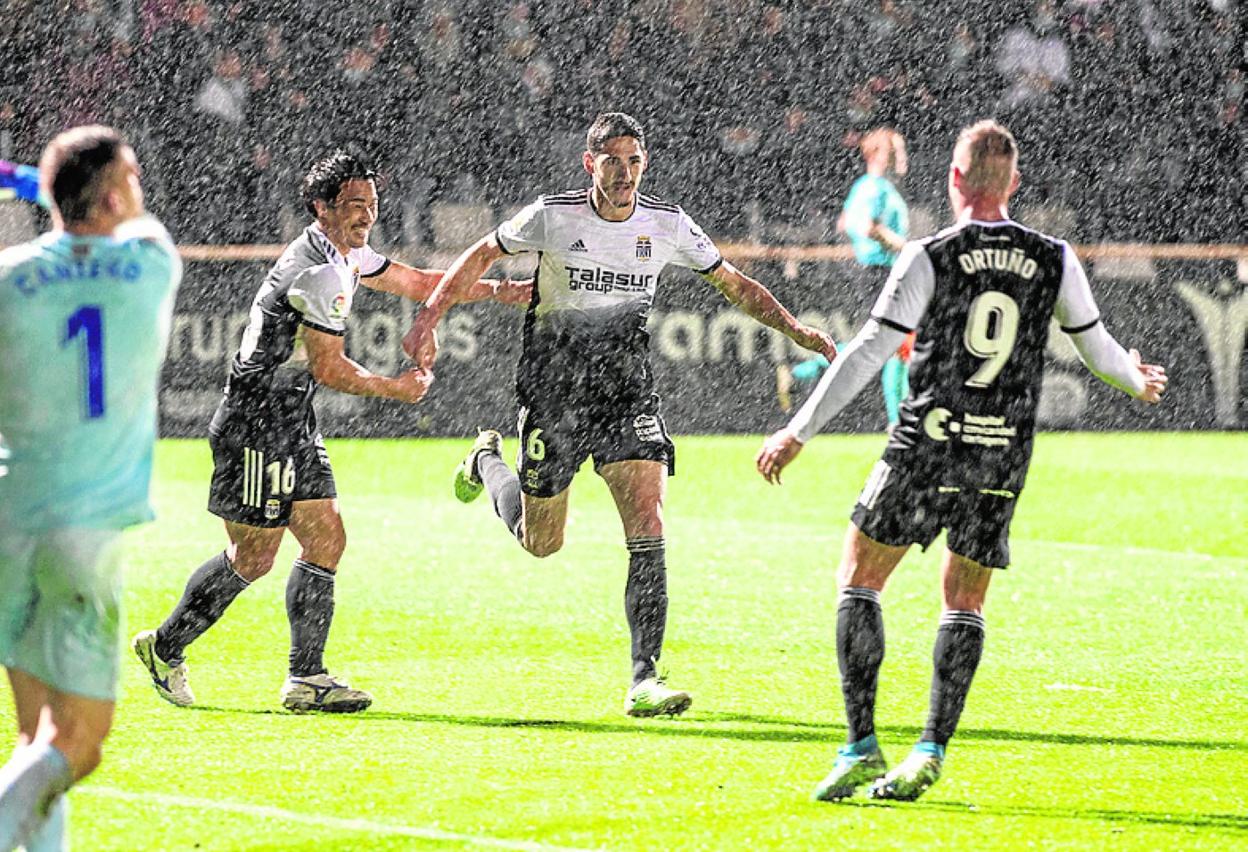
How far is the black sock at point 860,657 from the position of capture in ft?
21.1

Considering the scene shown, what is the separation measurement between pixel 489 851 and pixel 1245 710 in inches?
154

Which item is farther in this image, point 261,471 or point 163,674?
point 163,674

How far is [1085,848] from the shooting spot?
602 centimetres

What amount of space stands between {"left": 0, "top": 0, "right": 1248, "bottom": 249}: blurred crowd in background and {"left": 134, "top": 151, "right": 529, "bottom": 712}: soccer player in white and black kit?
12800mm

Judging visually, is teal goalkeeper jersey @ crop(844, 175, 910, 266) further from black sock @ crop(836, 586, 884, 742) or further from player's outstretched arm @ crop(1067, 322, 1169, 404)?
black sock @ crop(836, 586, 884, 742)

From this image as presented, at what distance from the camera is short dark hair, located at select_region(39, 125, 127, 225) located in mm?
4758

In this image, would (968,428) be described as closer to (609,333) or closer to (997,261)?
(997,261)

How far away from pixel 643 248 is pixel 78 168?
3703mm

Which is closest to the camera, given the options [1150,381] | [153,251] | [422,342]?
[153,251]

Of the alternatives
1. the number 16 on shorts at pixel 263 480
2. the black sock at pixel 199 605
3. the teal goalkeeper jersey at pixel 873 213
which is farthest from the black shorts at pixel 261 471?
the teal goalkeeper jersey at pixel 873 213

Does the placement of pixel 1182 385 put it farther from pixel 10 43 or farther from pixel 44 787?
pixel 44 787

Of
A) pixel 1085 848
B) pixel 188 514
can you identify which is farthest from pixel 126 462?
pixel 188 514

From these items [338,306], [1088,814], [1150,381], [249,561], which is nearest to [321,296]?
[338,306]

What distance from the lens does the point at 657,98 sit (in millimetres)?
21922
